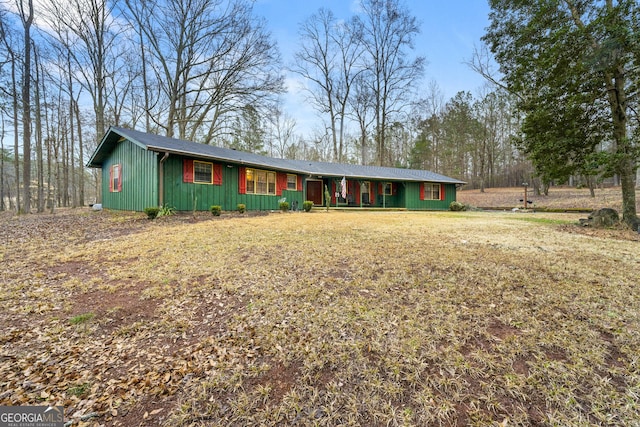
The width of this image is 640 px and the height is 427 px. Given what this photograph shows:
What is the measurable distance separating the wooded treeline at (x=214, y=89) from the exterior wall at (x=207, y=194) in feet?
24.4

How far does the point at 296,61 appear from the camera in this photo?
2380 cm

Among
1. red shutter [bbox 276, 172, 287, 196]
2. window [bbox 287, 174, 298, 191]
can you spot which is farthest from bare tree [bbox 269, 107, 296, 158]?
red shutter [bbox 276, 172, 287, 196]

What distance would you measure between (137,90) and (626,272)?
25.5 meters

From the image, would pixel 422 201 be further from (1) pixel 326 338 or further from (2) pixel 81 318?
(2) pixel 81 318

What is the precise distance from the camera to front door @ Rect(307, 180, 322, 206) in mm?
17625

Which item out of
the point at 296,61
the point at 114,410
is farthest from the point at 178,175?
the point at 296,61

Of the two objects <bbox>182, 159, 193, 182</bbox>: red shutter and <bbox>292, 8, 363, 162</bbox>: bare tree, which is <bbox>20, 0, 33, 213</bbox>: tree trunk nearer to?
<bbox>182, 159, 193, 182</bbox>: red shutter

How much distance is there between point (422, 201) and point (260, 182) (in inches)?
469

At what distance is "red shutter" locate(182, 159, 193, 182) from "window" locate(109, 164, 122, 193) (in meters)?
3.77

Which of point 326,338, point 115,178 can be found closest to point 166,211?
point 115,178

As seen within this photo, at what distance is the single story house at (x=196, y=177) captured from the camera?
9719mm

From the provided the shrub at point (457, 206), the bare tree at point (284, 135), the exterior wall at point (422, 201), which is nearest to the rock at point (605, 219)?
the shrub at point (457, 206)

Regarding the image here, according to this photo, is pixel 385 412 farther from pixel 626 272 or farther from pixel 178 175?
pixel 178 175

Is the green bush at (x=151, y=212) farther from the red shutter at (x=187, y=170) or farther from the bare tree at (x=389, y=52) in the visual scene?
the bare tree at (x=389, y=52)
